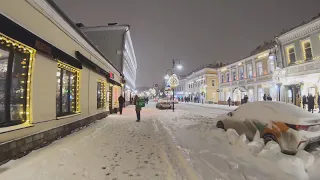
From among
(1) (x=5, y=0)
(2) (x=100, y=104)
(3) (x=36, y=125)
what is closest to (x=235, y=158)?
(3) (x=36, y=125)

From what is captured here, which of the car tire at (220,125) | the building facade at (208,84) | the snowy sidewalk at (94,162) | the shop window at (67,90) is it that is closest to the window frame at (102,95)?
the shop window at (67,90)

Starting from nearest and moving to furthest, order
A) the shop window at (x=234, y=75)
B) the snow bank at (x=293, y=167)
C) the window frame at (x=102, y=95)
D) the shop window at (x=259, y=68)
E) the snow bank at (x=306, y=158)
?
the snow bank at (x=293, y=167)
the snow bank at (x=306, y=158)
the window frame at (x=102, y=95)
the shop window at (x=259, y=68)
the shop window at (x=234, y=75)

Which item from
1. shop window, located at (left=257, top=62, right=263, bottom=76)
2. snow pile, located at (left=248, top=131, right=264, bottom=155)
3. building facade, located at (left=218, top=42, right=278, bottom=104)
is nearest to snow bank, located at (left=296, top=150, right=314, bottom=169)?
snow pile, located at (left=248, top=131, right=264, bottom=155)

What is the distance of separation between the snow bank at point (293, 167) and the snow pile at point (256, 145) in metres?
0.84

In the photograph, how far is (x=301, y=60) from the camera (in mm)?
21078

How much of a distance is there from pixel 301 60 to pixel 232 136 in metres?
18.3

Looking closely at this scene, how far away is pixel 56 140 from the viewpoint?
7559 mm

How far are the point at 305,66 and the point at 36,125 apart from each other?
905 inches

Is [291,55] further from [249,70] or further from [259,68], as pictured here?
[249,70]

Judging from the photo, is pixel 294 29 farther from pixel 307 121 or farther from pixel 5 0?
pixel 5 0

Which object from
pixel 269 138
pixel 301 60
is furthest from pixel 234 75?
pixel 269 138

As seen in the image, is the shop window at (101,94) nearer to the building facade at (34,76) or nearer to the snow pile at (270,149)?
the building facade at (34,76)

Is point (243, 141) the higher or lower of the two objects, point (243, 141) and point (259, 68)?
the lower

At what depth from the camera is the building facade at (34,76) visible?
17.3 ft
